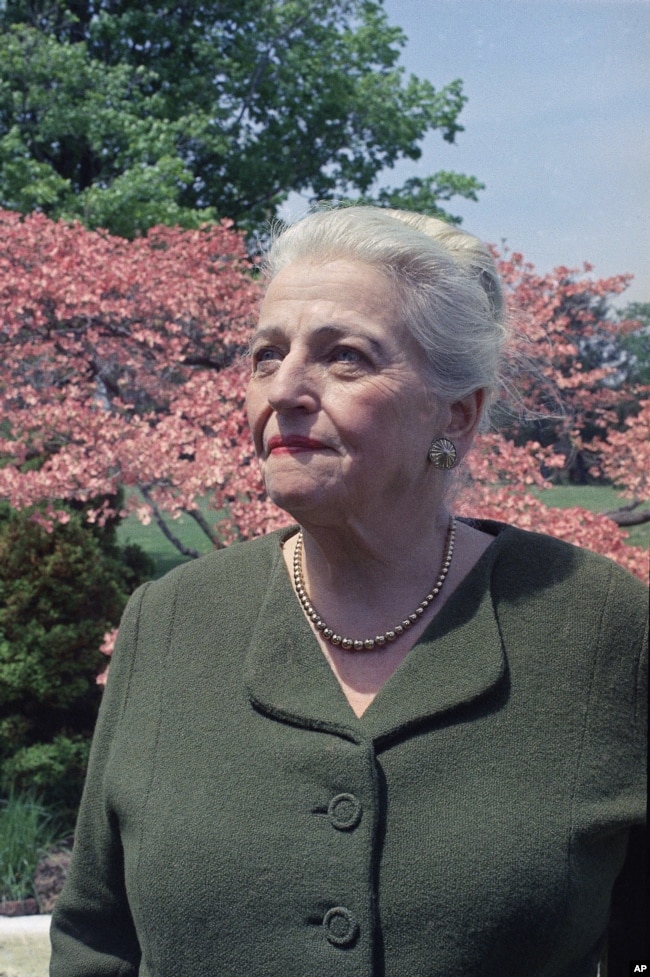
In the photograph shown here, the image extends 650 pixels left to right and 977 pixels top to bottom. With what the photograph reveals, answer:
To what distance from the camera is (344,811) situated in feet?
4.92

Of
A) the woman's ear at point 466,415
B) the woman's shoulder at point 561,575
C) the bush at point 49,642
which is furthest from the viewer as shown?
the bush at point 49,642


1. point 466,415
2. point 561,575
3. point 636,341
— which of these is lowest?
point 561,575

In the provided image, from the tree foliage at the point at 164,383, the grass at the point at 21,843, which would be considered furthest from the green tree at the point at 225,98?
the grass at the point at 21,843

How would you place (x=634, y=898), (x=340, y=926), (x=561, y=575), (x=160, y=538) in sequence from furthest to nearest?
(x=160, y=538), (x=561, y=575), (x=634, y=898), (x=340, y=926)

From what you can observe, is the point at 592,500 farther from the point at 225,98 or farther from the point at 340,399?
the point at 225,98

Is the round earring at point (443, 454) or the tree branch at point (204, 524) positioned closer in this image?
the round earring at point (443, 454)

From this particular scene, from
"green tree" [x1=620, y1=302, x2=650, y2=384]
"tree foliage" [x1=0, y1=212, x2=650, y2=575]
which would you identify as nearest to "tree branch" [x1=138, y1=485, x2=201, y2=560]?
"tree foliage" [x1=0, y1=212, x2=650, y2=575]

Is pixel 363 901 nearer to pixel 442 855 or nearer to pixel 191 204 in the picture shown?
pixel 442 855

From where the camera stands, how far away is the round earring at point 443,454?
1742 millimetres

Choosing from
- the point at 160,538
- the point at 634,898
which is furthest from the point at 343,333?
the point at 160,538

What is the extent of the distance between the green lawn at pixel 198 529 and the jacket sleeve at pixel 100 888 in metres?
2.81

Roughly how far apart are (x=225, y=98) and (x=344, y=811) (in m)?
11.8

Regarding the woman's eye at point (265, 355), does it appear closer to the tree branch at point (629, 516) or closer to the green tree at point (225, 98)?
the tree branch at point (629, 516)

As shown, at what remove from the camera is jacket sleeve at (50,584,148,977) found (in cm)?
175
